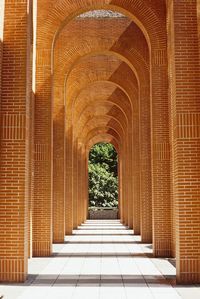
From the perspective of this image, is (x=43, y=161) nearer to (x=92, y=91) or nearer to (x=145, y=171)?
(x=145, y=171)

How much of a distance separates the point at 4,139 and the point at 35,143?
4039mm

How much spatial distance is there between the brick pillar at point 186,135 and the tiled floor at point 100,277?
0.69m

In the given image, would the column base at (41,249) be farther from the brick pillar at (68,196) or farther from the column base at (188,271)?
the brick pillar at (68,196)

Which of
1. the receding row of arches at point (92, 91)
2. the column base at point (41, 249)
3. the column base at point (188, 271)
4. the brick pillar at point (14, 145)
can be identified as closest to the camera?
the column base at point (188, 271)

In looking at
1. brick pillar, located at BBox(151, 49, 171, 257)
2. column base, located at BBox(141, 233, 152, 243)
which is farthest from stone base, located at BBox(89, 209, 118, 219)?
brick pillar, located at BBox(151, 49, 171, 257)

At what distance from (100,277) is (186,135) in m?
3.27

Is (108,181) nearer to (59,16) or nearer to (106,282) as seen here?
(59,16)

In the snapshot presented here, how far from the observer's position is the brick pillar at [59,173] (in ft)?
51.7

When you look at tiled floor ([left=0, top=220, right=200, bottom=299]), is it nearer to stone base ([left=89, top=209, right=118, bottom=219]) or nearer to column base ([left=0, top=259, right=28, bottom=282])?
column base ([left=0, top=259, right=28, bottom=282])

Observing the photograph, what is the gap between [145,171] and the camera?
16.0m

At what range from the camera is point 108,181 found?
155 ft

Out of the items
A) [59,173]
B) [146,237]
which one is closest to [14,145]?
[59,173]

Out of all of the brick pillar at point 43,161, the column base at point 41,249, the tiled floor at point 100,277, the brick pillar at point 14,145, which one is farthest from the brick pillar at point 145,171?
the brick pillar at point 14,145

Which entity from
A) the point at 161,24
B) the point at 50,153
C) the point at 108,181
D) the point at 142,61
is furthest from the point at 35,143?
the point at 108,181
